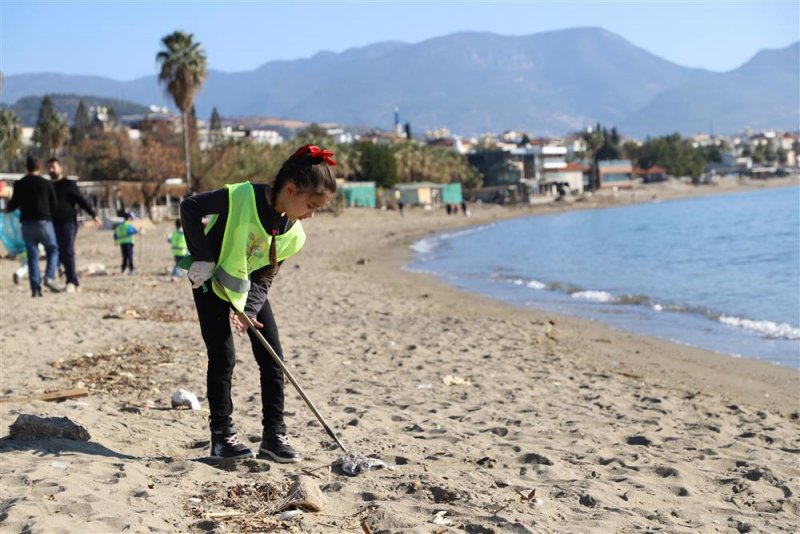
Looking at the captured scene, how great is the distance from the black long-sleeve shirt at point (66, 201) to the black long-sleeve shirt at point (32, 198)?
486mm

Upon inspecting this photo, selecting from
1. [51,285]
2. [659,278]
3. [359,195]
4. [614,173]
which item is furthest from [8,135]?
[614,173]

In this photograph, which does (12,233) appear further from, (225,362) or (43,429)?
(225,362)

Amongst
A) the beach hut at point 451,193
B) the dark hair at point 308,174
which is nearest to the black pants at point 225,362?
the dark hair at point 308,174

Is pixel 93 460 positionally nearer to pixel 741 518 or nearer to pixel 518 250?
pixel 741 518

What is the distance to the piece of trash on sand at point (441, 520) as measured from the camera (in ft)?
11.8

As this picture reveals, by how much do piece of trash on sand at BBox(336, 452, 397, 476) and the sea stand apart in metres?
7.37

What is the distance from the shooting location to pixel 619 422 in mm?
6055

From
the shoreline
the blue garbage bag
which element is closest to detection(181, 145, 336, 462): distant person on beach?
the shoreline

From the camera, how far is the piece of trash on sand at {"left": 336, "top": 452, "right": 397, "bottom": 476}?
14.0 ft

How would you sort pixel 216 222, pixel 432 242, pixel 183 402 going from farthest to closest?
1. pixel 432 242
2. pixel 183 402
3. pixel 216 222

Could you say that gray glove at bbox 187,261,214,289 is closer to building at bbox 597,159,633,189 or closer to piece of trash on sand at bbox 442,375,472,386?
piece of trash on sand at bbox 442,375,472,386

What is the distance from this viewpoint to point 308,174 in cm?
397

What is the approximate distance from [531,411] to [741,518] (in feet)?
7.83

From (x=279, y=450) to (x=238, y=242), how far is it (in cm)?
109
